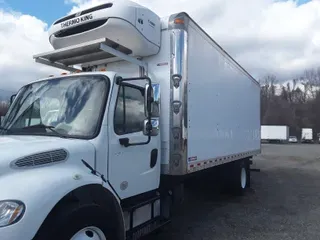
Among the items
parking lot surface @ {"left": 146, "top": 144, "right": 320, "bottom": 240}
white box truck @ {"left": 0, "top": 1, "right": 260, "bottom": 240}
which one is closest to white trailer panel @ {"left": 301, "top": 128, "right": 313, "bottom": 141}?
parking lot surface @ {"left": 146, "top": 144, "right": 320, "bottom": 240}

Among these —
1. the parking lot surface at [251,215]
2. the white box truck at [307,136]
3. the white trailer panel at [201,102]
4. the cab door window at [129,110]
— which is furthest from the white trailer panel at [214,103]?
the white box truck at [307,136]

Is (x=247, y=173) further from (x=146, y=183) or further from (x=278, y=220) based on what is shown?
(x=146, y=183)

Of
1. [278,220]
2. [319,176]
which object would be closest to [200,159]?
[278,220]

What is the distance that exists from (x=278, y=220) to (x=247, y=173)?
3.39 metres

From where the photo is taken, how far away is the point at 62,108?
3898mm

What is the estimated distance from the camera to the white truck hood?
295 cm

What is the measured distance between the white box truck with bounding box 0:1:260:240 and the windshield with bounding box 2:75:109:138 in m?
0.01

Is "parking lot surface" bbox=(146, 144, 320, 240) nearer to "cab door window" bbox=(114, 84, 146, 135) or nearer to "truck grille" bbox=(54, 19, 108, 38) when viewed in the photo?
"cab door window" bbox=(114, 84, 146, 135)

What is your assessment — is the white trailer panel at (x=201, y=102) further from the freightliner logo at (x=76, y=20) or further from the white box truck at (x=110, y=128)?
the freightliner logo at (x=76, y=20)

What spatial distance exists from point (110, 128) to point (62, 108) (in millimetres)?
624

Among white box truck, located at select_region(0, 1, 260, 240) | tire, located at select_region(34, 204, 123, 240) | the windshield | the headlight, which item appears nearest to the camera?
the headlight

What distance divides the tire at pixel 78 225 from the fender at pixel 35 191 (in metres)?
0.10

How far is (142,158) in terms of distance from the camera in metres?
4.45

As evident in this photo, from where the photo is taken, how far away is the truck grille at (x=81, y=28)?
15.4 ft
